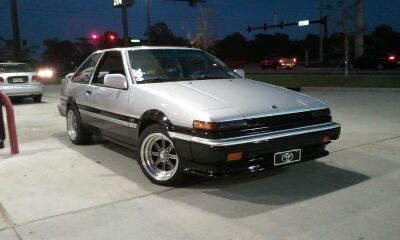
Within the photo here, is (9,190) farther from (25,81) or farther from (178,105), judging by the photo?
(25,81)

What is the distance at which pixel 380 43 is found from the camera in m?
51.2

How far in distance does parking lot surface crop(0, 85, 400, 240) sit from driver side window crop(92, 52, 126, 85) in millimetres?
1068

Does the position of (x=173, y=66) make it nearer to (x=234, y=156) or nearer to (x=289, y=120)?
(x=289, y=120)

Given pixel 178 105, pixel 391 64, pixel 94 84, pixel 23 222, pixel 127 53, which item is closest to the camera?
pixel 23 222

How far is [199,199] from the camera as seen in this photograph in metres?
4.29

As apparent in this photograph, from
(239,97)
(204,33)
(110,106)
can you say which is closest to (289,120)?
(239,97)

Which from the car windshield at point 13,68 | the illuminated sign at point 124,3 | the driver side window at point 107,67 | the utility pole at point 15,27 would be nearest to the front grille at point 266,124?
the driver side window at point 107,67

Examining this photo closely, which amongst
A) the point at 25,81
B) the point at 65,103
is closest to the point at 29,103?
the point at 25,81

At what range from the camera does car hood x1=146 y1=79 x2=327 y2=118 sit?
428 cm

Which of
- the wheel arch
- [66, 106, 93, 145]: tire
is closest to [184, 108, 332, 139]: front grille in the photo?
the wheel arch

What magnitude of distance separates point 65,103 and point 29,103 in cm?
728

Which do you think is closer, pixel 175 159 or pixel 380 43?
pixel 175 159

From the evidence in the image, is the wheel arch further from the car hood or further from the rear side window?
the rear side window

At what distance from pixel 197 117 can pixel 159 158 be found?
94 cm
